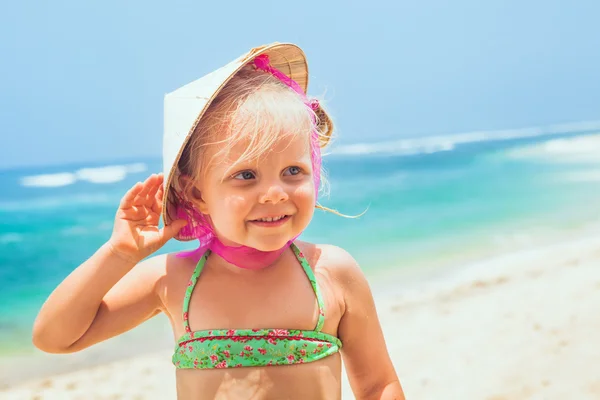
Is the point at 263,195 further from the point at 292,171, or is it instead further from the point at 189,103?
the point at 189,103

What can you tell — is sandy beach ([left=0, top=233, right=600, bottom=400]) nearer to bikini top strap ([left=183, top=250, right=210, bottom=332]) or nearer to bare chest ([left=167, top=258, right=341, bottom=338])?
bare chest ([left=167, top=258, right=341, bottom=338])

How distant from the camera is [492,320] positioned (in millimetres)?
4742

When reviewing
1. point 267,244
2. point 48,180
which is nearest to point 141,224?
point 267,244

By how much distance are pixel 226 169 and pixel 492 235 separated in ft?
22.6

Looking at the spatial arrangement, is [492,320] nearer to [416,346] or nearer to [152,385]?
[416,346]

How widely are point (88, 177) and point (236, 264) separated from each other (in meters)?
19.7

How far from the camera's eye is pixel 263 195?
1606mm

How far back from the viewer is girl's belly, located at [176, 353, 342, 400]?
1.69 m

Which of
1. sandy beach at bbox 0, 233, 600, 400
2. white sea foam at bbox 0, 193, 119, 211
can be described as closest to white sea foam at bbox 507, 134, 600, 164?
white sea foam at bbox 0, 193, 119, 211

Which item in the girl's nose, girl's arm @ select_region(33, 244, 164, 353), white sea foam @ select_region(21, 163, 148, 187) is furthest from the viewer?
white sea foam @ select_region(21, 163, 148, 187)

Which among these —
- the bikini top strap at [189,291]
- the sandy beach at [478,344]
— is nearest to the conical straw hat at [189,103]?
the bikini top strap at [189,291]

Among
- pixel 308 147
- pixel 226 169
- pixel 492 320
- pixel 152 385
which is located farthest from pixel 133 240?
pixel 492 320

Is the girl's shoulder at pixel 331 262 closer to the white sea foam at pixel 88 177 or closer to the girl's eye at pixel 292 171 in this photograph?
the girl's eye at pixel 292 171

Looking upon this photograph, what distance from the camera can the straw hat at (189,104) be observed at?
1630 millimetres
